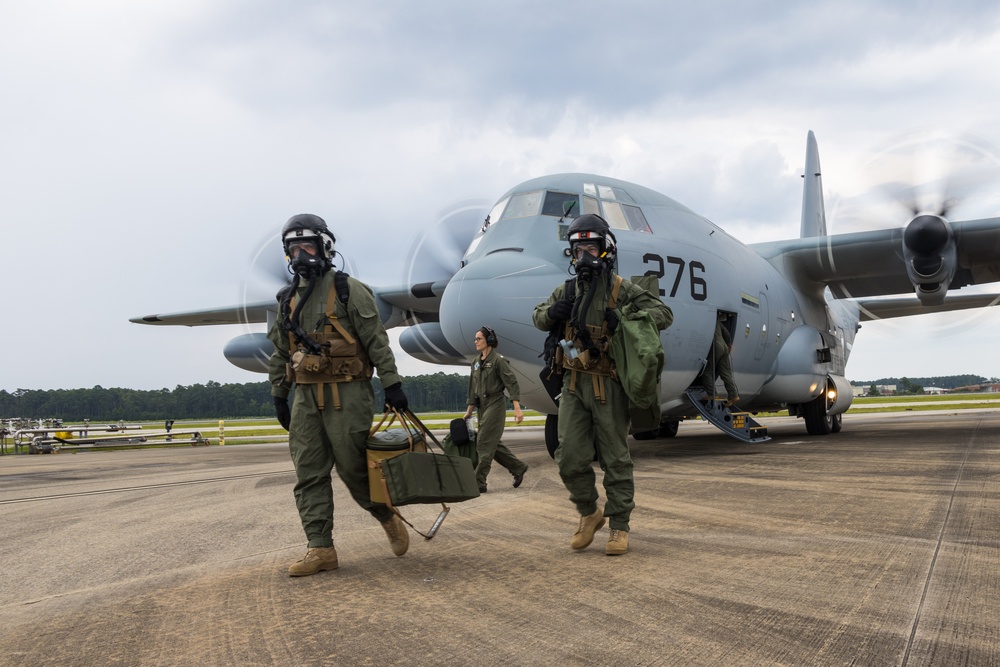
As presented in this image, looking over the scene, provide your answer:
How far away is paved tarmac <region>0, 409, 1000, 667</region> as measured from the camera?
2635 millimetres

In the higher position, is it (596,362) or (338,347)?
(338,347)

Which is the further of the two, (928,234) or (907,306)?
(907,306)

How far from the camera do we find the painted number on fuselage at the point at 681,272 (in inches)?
367

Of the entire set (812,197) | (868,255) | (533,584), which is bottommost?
(533,584)

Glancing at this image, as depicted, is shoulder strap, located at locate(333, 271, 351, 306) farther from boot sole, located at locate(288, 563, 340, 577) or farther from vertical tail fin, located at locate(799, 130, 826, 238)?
vertical tail fin, located at locate(799, 130, 826, 238)

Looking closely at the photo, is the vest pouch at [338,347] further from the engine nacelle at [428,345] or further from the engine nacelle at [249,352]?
the engine nacelle at [249,352]

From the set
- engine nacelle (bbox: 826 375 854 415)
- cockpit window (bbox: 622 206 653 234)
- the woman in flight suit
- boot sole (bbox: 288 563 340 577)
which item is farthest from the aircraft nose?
engine nacelle (bbox: 826 375 854 415)

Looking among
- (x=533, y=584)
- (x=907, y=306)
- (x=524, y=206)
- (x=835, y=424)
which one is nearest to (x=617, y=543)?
(x=533, y=584)

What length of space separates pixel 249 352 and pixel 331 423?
627 inches

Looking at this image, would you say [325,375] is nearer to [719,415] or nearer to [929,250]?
[719,415]

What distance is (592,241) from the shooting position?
4.66 metres

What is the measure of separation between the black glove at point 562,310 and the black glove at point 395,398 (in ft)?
3.65

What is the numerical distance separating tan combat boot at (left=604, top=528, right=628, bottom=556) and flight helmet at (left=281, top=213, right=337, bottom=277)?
7.81 ft

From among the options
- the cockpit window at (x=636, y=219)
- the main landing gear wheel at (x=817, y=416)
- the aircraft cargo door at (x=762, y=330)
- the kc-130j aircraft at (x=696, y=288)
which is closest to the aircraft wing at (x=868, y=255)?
the kc-130j aircraft at (x=696, y=288)
